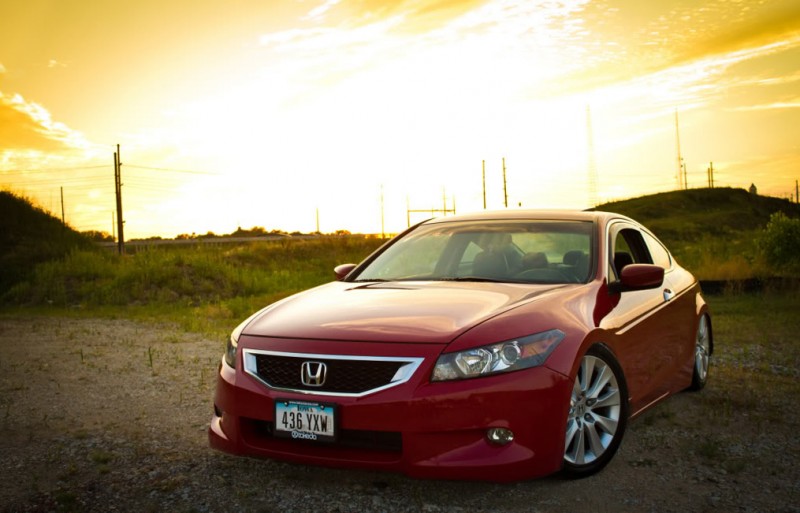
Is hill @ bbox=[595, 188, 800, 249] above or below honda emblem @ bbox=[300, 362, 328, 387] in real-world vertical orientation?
above

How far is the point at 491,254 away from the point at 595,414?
1.42 metres

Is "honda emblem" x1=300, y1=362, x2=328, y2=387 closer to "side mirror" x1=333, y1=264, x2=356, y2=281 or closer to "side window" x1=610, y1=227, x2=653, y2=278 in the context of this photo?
"side mirror" x1=333, y1=264, x2=356, y2=281

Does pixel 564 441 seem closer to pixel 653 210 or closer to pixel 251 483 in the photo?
pixel 251 483

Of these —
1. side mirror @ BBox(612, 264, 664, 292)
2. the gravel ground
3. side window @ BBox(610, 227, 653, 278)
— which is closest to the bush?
the gravel ground

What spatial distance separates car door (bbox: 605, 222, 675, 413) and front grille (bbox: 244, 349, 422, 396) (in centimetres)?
150

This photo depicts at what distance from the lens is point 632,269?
4828mm

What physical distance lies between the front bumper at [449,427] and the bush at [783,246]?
15.9 m

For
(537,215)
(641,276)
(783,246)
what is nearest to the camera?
(641,276)

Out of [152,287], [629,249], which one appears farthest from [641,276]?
[152,287]

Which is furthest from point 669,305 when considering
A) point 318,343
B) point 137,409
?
point 137,409

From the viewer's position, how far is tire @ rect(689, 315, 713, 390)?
21.7 ft

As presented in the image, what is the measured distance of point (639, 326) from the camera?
5055mm

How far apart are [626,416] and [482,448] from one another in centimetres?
129

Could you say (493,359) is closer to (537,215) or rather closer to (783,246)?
(537,215)
